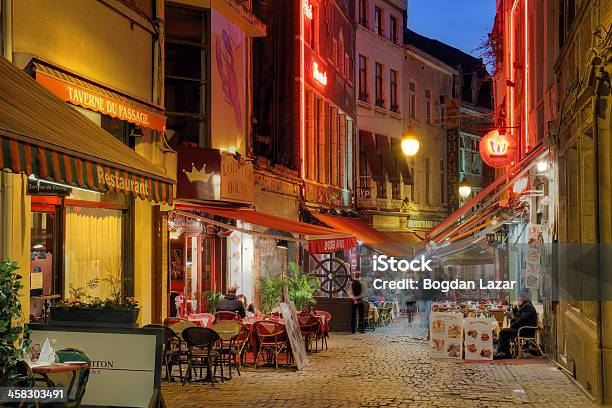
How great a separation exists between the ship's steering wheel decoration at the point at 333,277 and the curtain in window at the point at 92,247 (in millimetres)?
11331

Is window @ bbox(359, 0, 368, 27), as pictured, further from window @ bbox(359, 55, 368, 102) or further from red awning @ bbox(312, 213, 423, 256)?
red awning @ bbox(312, 213, 423, 256)

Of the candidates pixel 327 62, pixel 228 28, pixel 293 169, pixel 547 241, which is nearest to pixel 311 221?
pixel 293 169

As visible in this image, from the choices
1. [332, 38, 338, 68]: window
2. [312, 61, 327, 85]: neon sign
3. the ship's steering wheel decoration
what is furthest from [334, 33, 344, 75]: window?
the ship's steering wheel decoration

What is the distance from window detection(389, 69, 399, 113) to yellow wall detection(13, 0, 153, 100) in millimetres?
28378

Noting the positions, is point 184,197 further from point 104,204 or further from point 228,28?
point 228,28

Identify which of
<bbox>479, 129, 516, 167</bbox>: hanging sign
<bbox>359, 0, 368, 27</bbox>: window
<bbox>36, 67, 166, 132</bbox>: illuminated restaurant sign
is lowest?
<bbox>36, 67, 166, 132</bbox>: illuminated restaurant sign

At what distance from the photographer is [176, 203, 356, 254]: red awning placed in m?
18.0

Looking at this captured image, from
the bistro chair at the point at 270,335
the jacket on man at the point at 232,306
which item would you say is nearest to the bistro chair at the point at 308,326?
the jacket on man at the point at 232,306

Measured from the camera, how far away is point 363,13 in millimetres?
42062

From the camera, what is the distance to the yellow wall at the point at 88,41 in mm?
12586

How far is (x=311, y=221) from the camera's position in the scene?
29375 mm

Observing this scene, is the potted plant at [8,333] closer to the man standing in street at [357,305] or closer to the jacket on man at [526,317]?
the jacket on man at [526,317]

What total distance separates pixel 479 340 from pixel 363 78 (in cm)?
2384

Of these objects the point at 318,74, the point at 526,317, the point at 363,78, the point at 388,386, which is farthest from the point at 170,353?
the point at 363,78
